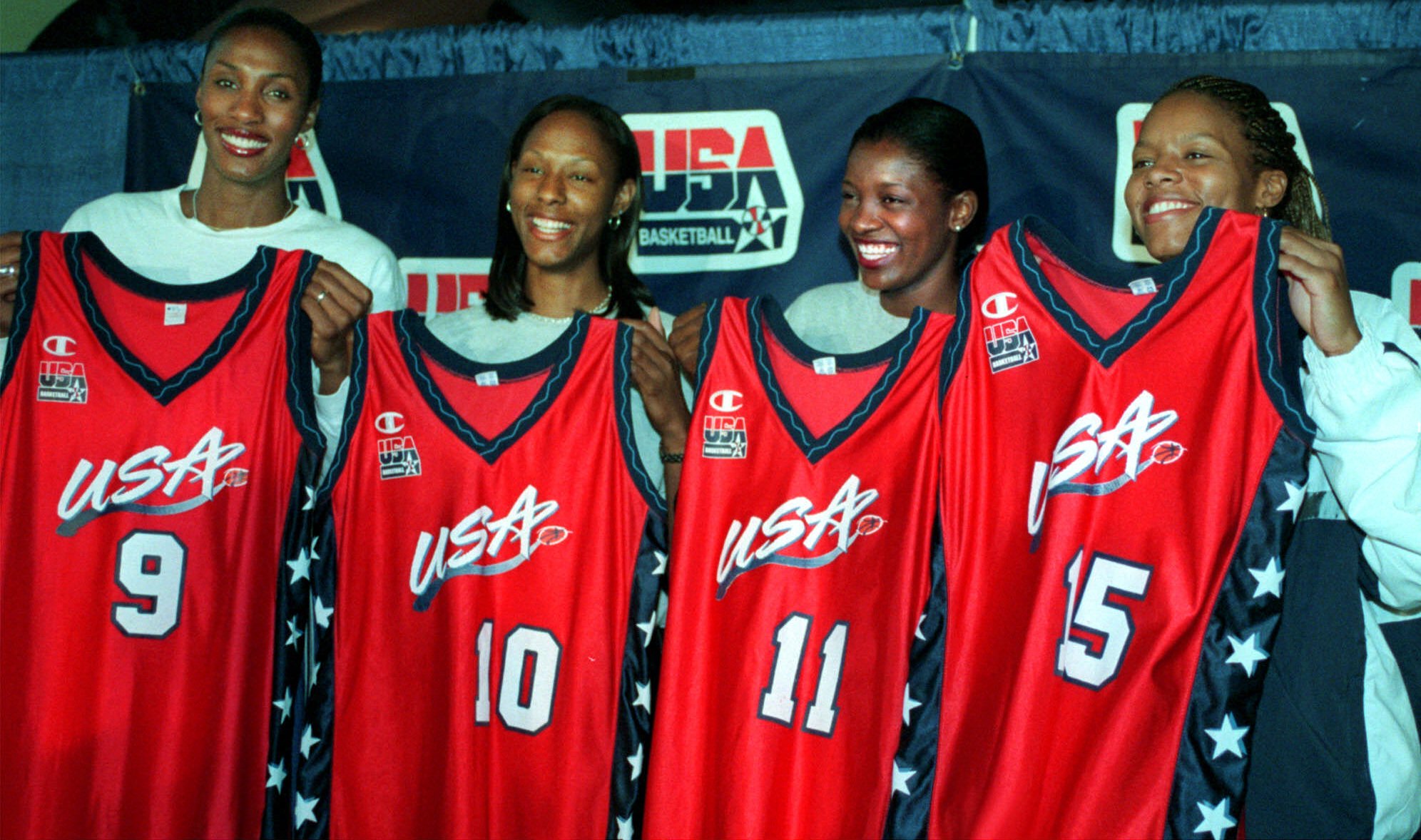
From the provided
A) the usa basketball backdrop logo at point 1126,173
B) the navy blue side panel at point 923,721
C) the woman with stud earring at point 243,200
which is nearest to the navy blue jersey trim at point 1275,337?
the navy blue side panel at point 923,721

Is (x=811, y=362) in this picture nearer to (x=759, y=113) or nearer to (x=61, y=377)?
(x=759, y=113)

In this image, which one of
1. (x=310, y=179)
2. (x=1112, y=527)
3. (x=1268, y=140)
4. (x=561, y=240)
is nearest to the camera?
(x=1112, y=527)

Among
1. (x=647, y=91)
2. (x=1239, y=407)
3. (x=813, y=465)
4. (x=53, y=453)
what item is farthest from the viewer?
(x=647, y=91)

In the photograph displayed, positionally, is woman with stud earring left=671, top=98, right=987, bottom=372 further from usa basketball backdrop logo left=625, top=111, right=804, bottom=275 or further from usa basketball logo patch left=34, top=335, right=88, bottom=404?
usa basketball logo patch left=34, top=335, right=88, bottom=404

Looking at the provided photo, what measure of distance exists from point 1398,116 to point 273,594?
2361 mm

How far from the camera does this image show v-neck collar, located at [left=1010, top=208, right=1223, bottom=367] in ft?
5.76

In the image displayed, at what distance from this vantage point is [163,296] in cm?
211

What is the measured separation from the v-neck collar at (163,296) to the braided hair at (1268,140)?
1.56 metres

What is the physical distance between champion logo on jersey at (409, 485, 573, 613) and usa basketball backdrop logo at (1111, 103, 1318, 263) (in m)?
1.37

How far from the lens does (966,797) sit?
71.7 inches

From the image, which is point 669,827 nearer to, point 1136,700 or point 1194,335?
point 1136,700

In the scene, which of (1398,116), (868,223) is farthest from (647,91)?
(1398,116)

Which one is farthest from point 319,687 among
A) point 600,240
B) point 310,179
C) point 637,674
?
point 310,179

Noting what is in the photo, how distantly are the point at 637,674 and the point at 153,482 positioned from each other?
0.90 metres
